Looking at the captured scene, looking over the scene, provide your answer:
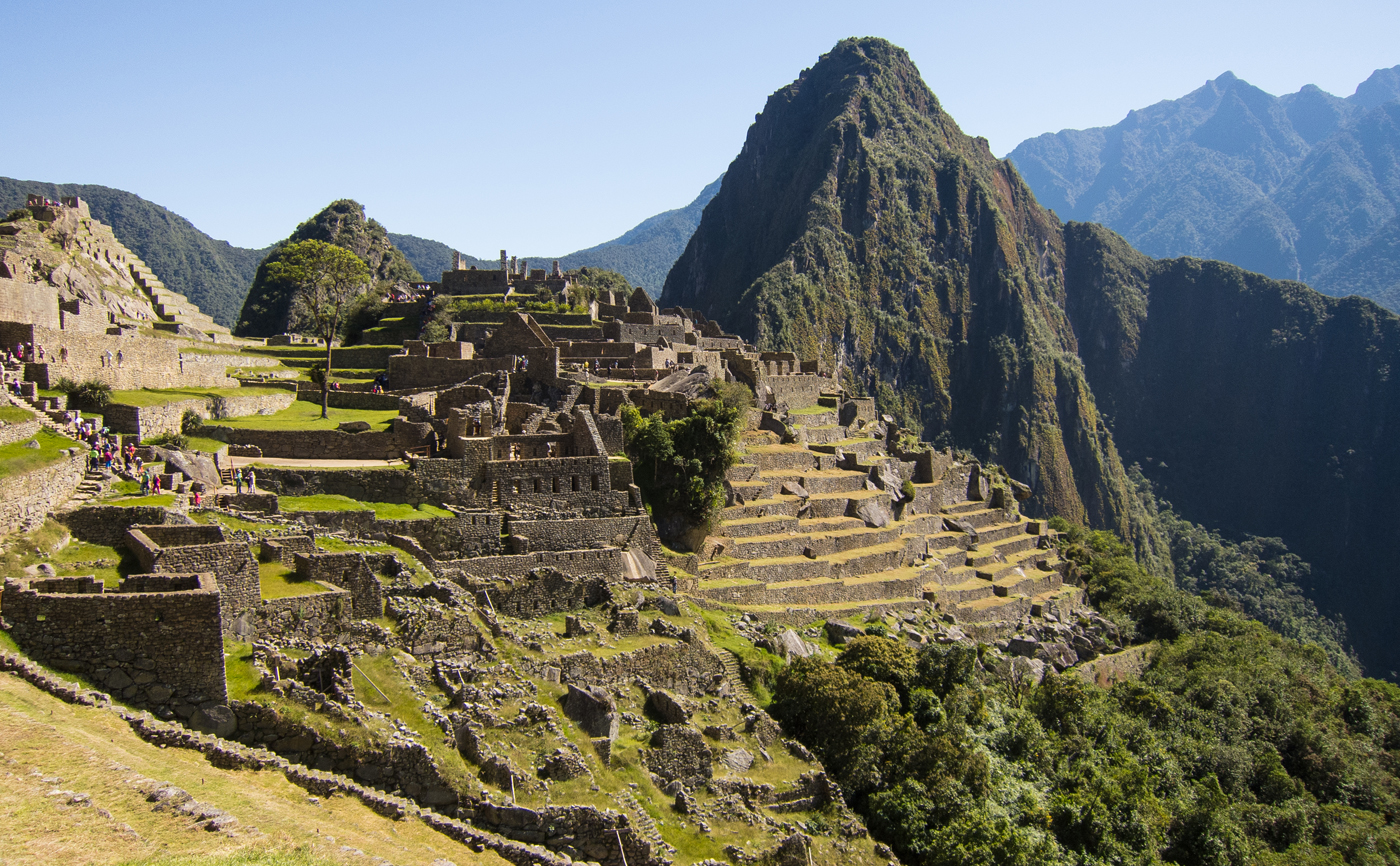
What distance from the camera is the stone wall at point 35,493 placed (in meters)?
16.9

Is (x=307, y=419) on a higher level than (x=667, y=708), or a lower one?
higher

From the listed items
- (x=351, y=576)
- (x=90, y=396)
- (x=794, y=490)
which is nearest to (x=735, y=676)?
(x=351, y=576)

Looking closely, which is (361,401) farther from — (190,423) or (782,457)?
(782,457)

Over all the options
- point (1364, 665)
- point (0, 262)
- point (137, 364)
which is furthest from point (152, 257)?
point (1364, 665)

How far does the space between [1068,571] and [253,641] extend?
5639 centimetres

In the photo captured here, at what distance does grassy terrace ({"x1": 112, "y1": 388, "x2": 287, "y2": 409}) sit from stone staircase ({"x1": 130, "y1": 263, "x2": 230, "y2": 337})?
1623 centimetres

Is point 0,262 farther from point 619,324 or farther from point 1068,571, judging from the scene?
point 1068,571

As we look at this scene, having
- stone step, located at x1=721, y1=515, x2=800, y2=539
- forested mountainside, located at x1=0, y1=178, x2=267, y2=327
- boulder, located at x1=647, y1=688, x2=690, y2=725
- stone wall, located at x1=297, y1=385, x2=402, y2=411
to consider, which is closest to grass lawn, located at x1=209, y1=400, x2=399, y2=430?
stone wall, located at x1=297, y1=385, x2=402, y2=411

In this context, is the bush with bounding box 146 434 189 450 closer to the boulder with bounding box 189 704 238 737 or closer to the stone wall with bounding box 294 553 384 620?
the stone wall with bounding box 294 553 384 620

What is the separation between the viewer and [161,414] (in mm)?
25297

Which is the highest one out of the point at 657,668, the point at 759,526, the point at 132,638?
the point at 132,638

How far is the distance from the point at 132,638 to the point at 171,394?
1678 cm

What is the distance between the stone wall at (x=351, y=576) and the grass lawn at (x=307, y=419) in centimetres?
938

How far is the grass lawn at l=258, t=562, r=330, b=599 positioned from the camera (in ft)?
60.8
